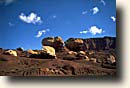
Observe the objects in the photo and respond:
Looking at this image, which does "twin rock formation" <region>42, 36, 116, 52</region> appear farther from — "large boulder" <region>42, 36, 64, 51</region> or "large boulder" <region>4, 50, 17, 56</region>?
"large boulder" <region>4, 50, 17, 56</region>

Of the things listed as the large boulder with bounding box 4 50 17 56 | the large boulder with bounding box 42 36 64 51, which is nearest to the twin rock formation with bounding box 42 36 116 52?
the large boulder with bounding box 42 36 64 51

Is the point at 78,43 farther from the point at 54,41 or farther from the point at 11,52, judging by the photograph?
the point at 11,52

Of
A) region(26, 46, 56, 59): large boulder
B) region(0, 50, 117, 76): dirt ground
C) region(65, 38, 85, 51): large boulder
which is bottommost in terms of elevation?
region(0, 50, 117, 76): dirt ground

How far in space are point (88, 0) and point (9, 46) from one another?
77 cm

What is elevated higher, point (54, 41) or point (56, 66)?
point (54, 41)

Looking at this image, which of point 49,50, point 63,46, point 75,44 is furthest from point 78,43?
point 49,50

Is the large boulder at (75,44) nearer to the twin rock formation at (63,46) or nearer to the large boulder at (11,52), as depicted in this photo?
Answer: the twin rock formation at (63,46)

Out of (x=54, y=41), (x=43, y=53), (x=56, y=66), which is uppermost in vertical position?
(x=54, y=41)

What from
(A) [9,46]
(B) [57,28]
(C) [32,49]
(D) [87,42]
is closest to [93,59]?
(D) [87,42]

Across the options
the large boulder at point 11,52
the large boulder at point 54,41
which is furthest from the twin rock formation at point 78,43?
the large boulder at point 11,52

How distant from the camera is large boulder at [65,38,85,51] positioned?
1.86 metres

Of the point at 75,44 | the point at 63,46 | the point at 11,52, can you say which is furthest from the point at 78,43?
the point at 11,52

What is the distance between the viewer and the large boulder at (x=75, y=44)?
1.86 metres

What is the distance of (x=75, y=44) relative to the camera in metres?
1.86
